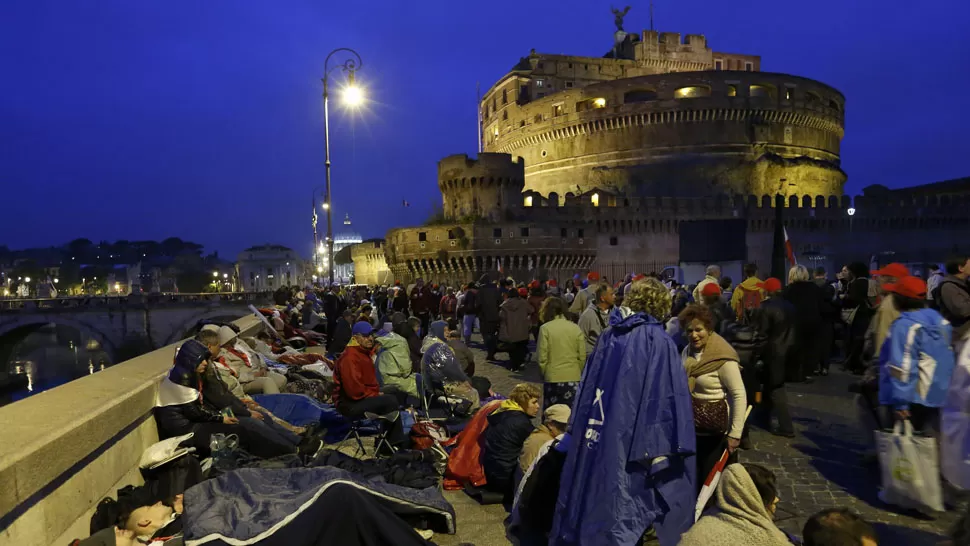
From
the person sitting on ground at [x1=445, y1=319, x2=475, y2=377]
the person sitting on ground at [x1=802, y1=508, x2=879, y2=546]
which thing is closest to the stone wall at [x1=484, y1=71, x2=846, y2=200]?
the person sitting on ground at [x1=445, y1=319, x2=475, y2=377]

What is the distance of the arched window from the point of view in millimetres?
43847

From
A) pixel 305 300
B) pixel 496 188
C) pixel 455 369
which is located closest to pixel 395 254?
pixel 496 188

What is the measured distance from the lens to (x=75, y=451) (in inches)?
123

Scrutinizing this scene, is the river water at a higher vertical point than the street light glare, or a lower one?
lower

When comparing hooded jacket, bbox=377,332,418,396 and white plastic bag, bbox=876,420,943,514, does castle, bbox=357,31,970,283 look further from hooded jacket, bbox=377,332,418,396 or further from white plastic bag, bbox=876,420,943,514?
white plastic bag, bbox=876,420,943,514

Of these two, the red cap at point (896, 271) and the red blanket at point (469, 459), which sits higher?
the red cap at point (896, 271)

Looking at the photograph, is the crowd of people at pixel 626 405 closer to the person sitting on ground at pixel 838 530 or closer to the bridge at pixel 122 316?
the person sitting on ground at pixel 838 530

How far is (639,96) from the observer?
4444cm

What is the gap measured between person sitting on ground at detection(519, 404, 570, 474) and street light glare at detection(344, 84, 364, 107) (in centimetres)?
1193

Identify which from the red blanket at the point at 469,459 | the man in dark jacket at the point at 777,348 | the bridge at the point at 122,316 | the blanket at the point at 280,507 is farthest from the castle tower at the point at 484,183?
the blanket at the point at 280,507

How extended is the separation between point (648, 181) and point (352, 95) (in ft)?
105

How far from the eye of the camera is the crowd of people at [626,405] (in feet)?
9.39

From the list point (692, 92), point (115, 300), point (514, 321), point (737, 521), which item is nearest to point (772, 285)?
point (514, 321)

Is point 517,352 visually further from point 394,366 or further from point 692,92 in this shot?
point 692,92
